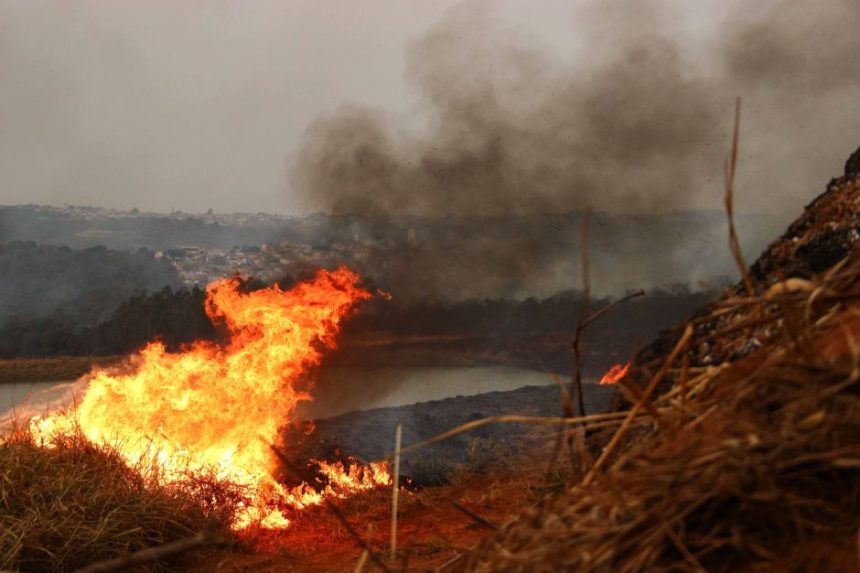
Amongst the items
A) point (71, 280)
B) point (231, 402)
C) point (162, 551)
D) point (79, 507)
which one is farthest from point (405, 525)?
point (71, 280)

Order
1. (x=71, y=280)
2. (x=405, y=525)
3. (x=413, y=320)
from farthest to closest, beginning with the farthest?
(x=71, y=280)
(x=413, y=320)
(x=405, y=525)

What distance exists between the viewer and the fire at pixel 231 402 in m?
8.37

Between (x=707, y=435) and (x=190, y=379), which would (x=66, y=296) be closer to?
(x=190, y=379)

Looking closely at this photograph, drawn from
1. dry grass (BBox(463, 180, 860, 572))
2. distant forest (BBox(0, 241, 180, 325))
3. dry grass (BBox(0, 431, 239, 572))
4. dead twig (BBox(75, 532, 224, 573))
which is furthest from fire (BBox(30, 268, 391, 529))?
distant forest (BBox(0, 241, 180, 325))

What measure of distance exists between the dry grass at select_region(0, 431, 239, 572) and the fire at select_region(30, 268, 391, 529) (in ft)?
1.22

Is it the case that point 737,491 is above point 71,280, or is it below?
above

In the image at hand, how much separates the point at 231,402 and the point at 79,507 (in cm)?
395

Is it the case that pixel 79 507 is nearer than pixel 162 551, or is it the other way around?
pixel 162 551

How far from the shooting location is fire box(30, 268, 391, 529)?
8367 mm

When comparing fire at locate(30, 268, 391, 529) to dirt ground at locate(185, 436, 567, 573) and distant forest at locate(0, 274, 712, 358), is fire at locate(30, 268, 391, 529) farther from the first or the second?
distant forest at locate(0, 274, 712, 358)

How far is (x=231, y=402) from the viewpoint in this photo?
1032 centimetres

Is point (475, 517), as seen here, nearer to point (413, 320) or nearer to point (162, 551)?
point (162, 551)

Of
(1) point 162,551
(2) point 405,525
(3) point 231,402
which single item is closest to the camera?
(1) point 162,551

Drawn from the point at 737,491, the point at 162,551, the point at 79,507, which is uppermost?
the point at 737,491
